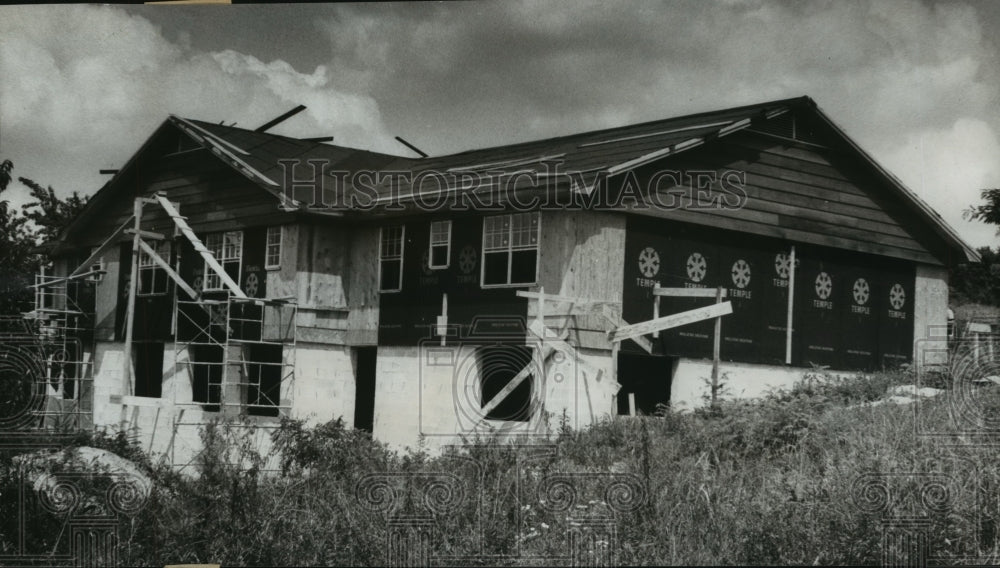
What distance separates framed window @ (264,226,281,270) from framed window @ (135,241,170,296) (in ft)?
6.76

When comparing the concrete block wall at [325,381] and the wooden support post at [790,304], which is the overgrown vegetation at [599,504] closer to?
the wooden support post at [790,304]

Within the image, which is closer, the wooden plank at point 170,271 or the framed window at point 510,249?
the framed window at point 510,249

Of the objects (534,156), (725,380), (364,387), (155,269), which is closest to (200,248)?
(155,269)

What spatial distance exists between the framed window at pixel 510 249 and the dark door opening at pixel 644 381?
3055 millimetres

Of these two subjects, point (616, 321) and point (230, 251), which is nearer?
point (616, 321)

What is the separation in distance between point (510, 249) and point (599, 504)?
6636 mm

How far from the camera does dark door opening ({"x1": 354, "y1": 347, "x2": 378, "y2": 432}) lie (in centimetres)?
2059

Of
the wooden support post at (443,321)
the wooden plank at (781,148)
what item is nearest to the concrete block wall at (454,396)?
the wooden support post at (443,321)

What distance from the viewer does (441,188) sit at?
17.8m

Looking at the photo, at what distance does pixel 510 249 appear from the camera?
56.2 feet

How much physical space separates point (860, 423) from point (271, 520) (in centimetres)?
770

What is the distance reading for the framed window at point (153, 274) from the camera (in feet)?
67.9

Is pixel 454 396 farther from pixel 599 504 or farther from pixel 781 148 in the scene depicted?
pixel 781 148

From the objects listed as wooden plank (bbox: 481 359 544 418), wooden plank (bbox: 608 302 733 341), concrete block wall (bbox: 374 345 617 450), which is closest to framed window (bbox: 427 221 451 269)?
concrete block wall (bbox: 374 345 617 450)
